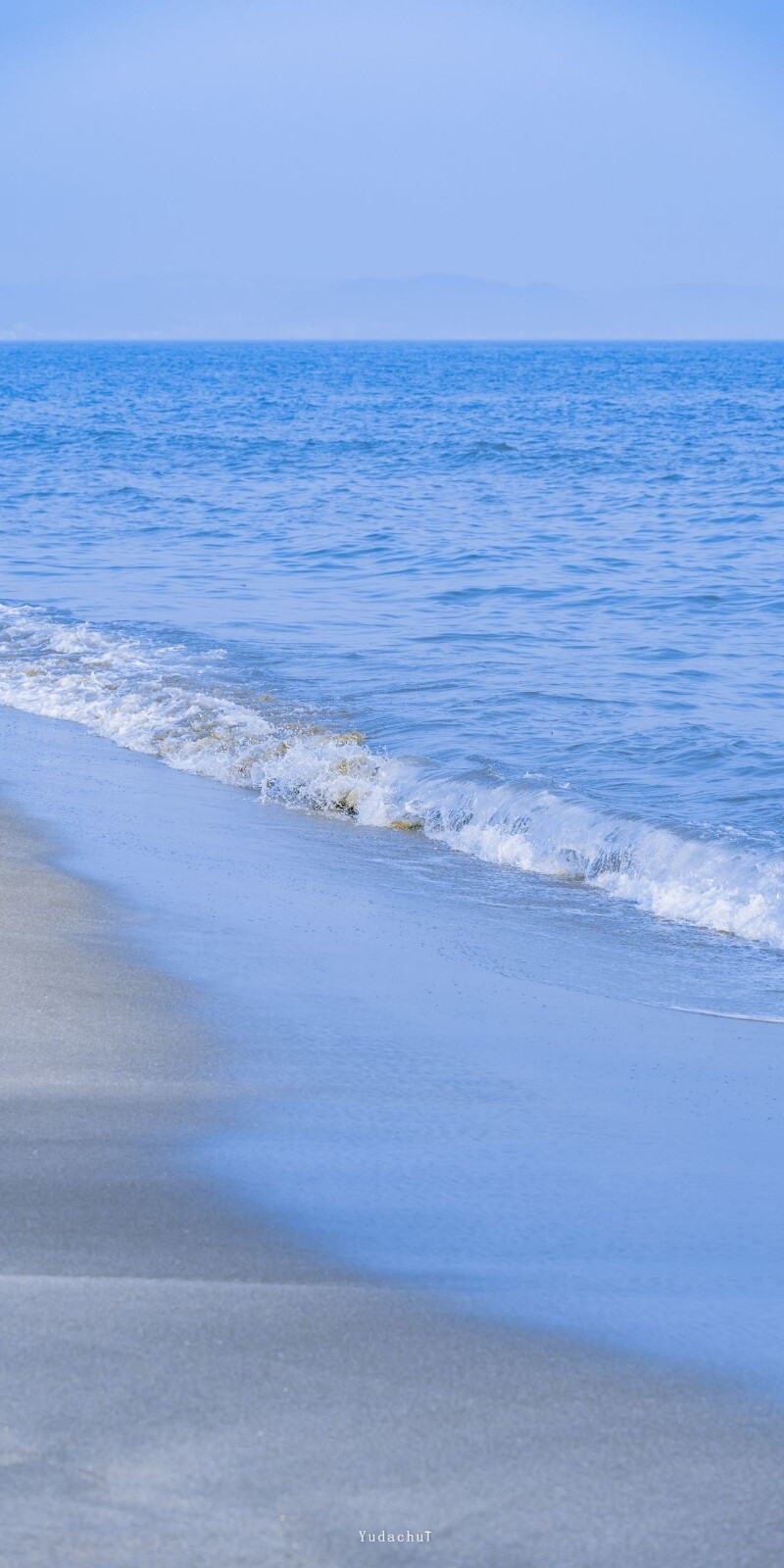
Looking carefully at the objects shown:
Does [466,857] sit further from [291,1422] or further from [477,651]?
[291,1422]

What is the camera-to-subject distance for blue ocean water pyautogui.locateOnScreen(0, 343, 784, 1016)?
6.26m

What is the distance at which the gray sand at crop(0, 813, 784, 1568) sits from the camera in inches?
74.2

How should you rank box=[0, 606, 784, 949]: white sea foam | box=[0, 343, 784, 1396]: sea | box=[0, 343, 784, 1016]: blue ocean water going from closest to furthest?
box=[0, 343, 784, 1396]: sea, box=[0, 606, 784, 949]: white sea foam, box=[0, 343, 784, 1016]: blue ocean water

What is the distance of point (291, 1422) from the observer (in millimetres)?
2098

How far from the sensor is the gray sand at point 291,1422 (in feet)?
6.18

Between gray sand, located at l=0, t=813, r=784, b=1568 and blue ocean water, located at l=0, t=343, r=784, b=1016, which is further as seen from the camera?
blue ocean water, located at l=0, t=343, r=784, b=1016

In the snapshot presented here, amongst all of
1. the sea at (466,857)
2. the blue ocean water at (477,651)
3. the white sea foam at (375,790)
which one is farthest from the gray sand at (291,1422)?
the white sea foam at (375,790)

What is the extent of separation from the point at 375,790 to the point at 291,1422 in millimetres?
5183

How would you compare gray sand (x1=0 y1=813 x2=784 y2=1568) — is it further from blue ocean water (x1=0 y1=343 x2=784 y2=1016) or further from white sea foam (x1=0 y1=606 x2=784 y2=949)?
white sea foam (x1=0 y1=606 x2=784 y2=949)

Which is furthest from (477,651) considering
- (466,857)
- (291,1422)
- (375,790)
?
(291,1422)

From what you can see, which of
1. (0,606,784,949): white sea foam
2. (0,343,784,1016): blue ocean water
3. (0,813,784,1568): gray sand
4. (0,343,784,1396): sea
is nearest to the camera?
(0,813,784,1568): gray sand

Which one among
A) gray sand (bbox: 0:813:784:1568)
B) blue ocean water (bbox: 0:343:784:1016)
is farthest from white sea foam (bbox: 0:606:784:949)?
gray sand (bbox: 0:813:784:1568)

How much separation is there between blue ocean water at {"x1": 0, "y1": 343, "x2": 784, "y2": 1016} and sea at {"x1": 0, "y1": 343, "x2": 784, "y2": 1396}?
0.12ft

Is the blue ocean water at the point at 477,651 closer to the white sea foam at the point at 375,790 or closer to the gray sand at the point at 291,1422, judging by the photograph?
the white sea foam at the point at 375,790
